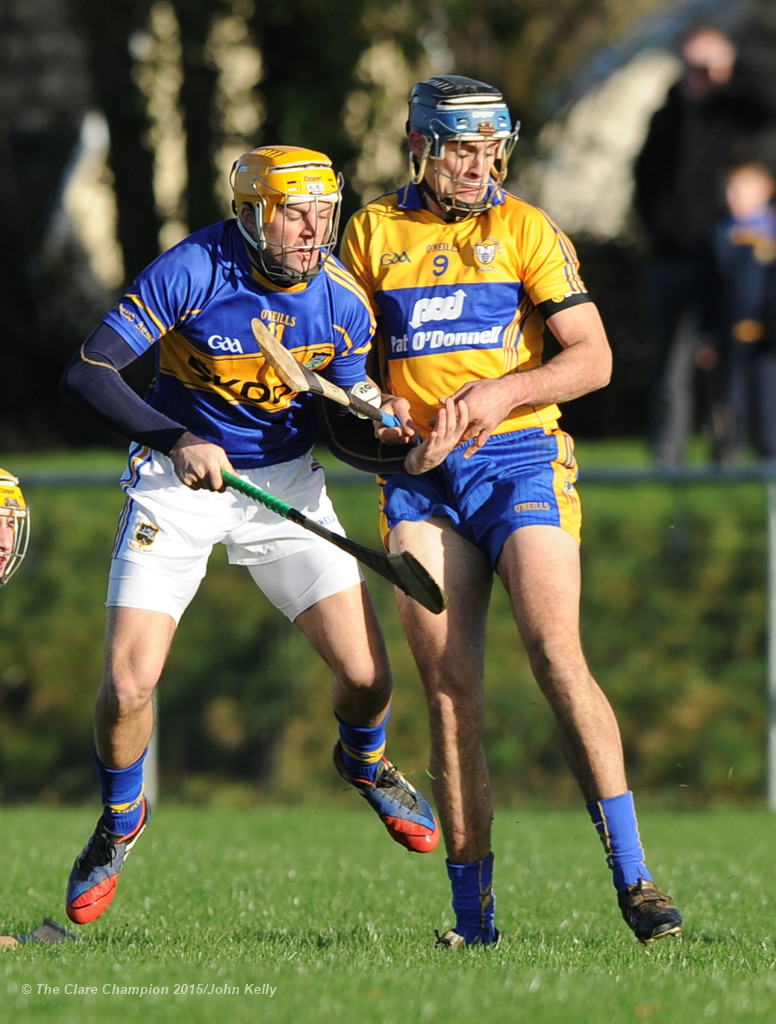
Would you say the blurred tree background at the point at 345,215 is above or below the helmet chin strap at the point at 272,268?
below

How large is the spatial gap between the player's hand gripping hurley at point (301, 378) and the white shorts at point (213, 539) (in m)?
0.46

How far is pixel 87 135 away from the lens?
20.9 m

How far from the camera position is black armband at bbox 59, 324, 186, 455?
568 cm

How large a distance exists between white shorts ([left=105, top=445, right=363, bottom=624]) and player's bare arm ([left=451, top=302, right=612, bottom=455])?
26.3 inches

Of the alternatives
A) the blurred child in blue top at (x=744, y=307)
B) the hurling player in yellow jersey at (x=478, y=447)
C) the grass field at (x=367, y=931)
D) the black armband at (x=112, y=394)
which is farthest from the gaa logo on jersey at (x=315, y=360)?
the blurred child in blue top at (x=744, y=307)

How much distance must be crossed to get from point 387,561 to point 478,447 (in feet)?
1.73

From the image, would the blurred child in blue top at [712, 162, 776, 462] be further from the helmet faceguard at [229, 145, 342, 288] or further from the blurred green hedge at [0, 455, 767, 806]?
the helmet faceguard at [229, 145, 342, 288]

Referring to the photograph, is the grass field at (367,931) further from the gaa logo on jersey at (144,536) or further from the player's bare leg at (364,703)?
the gaa logo on jersey at (144,536)

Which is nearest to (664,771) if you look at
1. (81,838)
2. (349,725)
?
(81,838)

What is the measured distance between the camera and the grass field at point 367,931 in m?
4.57

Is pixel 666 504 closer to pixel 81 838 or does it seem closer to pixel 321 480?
pixel 81 838

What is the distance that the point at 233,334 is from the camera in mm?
5859

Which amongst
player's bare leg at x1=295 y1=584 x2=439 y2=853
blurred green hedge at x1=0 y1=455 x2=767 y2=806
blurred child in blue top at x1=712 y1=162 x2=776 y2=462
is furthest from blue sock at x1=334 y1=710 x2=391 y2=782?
blurred child in blue top at x1=712 y1=162 x2=776 y2=462

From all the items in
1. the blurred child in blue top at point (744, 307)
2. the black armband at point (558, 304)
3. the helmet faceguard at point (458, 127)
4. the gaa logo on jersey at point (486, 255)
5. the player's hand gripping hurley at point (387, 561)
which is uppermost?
the helmet faceguard at point (458, 127)
